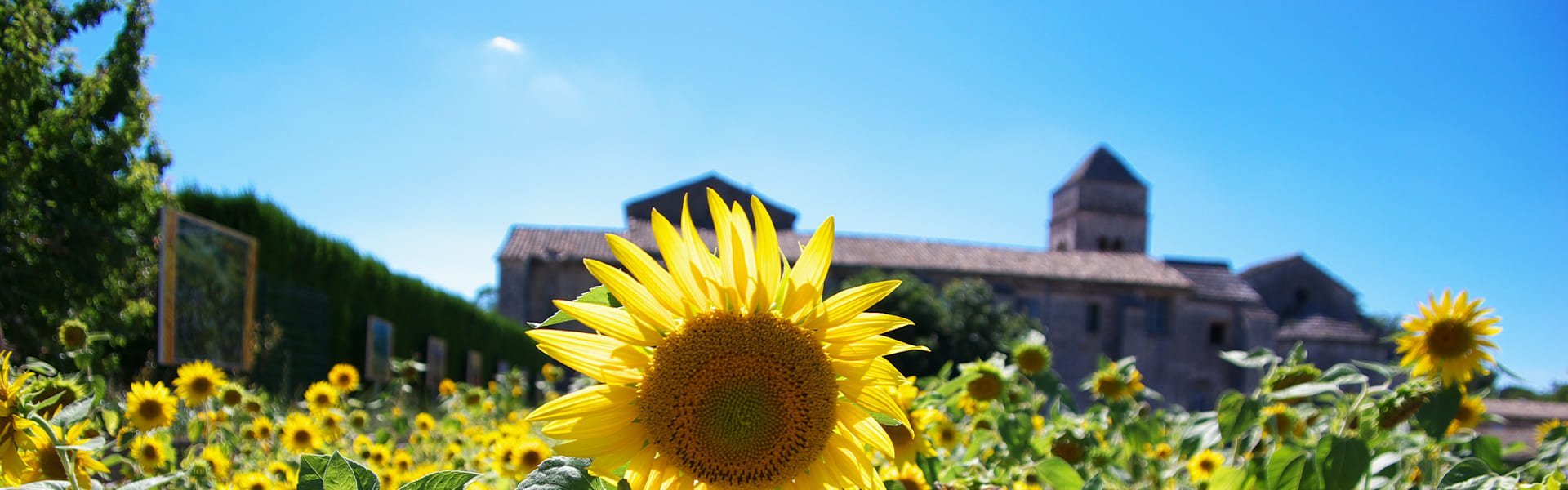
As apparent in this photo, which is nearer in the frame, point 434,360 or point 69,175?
point 69,175

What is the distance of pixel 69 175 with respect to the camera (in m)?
4.82

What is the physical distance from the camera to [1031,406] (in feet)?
8.11

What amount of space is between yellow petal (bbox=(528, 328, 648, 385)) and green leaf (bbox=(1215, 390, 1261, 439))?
1.44 m

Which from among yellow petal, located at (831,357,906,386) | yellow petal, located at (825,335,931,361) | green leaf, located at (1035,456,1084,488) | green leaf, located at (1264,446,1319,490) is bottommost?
green leaf, located at (1035,456,1084,488)

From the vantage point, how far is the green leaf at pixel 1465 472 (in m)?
1.42

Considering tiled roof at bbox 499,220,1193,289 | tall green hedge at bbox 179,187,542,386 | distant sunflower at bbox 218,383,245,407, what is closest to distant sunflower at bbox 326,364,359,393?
distant sunflower at bbox 218,383,245,407

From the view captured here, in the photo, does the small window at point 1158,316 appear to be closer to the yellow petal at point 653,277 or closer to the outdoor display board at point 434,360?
the outdoor display board at point 434,360

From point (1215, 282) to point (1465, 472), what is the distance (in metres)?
36.3

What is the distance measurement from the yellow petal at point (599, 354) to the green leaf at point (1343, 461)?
48.0 inches

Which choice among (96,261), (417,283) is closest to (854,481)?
(96,261)

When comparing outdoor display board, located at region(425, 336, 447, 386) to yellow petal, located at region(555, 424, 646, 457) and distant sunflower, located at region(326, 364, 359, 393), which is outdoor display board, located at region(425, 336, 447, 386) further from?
yellow petal, located at region(555, 424, 646, 457)

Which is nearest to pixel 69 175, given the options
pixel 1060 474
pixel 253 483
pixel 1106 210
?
pixel 253 483

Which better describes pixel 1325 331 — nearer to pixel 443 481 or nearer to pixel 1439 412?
pixel 1439 412

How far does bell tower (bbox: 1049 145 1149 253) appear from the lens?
40438mm
